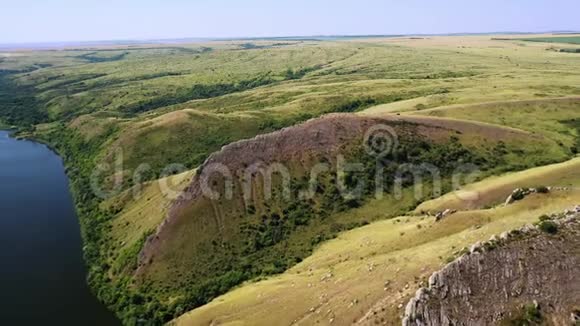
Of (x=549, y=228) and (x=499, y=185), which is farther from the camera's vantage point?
(x=499, y=185)

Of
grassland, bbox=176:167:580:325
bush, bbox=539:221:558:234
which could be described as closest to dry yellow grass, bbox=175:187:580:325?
grassland, bbox=176:167:580:325

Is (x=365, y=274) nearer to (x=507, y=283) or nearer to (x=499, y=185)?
(x=507, y=283)

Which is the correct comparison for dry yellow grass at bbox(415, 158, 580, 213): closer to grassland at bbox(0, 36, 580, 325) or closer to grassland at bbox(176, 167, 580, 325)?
grassland at bbox(0, 36, 580, 325)

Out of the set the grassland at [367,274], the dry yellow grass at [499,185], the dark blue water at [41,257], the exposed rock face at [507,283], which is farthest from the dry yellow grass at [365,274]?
the dark blue water at [41,257]

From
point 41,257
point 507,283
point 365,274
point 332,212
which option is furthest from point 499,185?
point 41,257

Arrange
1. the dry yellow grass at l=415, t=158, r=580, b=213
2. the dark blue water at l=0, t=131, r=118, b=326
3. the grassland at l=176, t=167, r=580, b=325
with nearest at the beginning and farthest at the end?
1. the grassland at l=176, t=167, r=580, b=325
2. the dark blue water at l=0, t=131, r=118, b=326
3. the dry yellow grass at l=415, t=158, r=580, b=213
